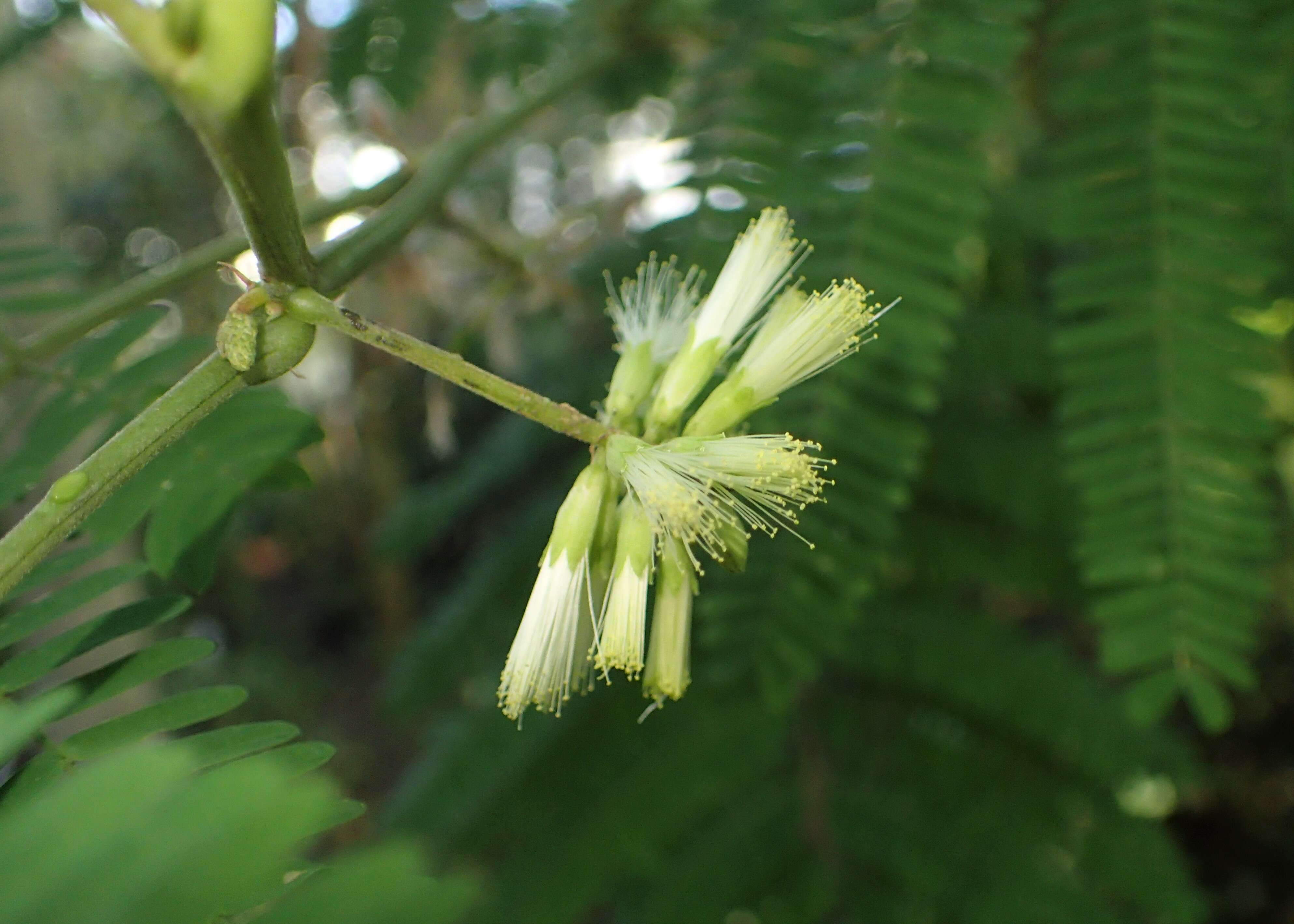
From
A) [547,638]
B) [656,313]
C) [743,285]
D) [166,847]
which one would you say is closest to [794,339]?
[743,285]

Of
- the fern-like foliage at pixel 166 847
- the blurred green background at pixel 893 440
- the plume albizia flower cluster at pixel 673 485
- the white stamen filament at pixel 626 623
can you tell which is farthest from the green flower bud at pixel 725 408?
the fern-like foliage at pixel 166 847

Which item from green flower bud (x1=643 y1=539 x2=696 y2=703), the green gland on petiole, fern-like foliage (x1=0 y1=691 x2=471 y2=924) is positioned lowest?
fern-like foliage (x1=0 y1=691 x2=471 y2=924)

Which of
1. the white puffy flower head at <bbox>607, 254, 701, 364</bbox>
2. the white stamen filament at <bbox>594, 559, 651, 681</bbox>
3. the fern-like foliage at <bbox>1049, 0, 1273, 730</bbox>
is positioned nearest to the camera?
the white stamen filament at <bbox>594, 559, 651, 681</bbox>

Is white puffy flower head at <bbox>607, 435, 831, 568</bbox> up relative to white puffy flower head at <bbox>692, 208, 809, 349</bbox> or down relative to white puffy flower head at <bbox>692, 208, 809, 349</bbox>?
down

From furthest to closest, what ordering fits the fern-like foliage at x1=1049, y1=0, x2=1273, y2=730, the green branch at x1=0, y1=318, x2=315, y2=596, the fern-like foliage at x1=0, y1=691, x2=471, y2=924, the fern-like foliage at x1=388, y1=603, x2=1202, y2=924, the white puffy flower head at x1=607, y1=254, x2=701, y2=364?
1. the fern-like foliage at x1=388, y1=603, x2=1202, y2=924
2. the fern-like foliage at x1=1049, y1=0, x2=1273, y2=730
3. the white puffy flower head at x1=607, y1=254, x2=701, y2=364
4. the green branch at x1=0, y1=318, x2=315, y2=596
5. the fern-like foliage at x1=0, y1=691, x2=471, y2=924

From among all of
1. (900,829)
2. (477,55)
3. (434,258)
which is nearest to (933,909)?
(900,829)

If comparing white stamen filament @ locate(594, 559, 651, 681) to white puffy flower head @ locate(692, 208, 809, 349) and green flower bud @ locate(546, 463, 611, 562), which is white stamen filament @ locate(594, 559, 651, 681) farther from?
white puffy flower head @ locate(692, 208, 809, 349)

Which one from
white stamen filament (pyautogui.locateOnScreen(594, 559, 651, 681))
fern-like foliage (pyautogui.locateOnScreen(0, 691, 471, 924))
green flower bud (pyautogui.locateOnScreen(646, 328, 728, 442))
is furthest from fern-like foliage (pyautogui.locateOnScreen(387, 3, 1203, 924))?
fern-like foliage (pyautogui.locateOnScreen(0, 691, 471, 924))
